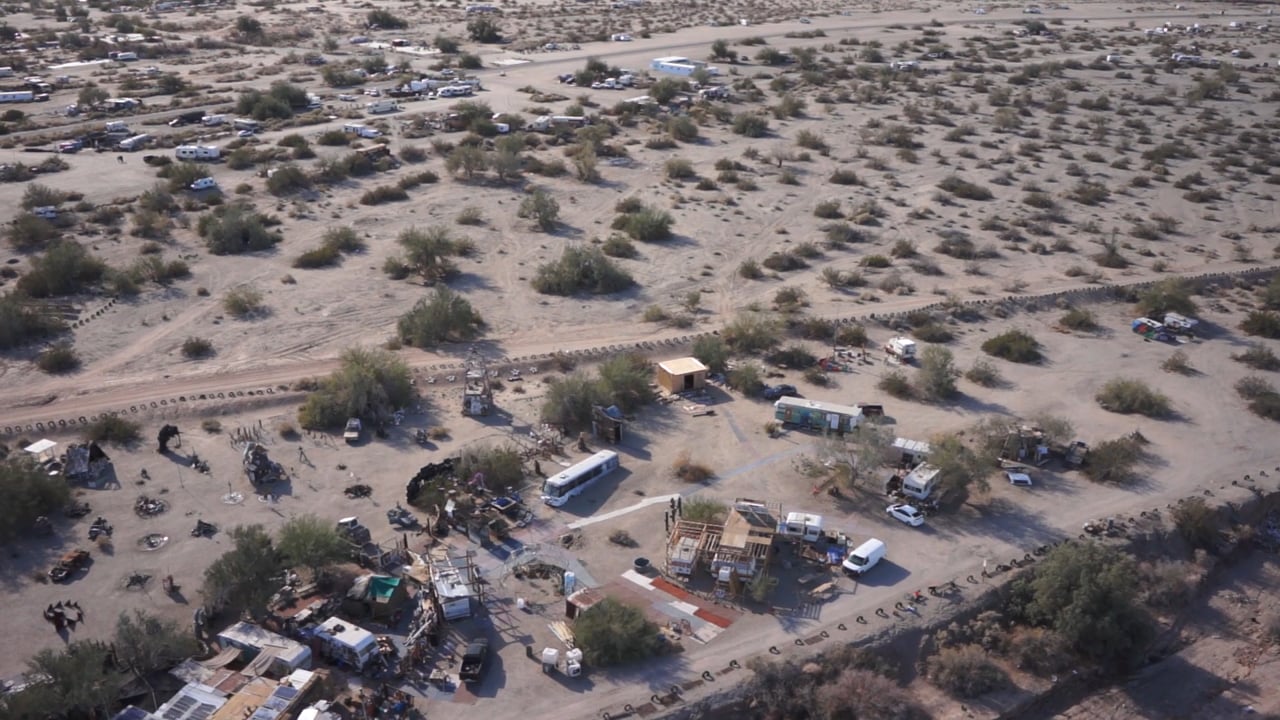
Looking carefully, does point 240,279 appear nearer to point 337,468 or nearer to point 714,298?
point 337,468

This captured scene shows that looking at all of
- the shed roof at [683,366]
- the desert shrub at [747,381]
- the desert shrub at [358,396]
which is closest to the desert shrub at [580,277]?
the shed roof at [683,366]

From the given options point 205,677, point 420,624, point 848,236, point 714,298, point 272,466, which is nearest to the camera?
point 205,677

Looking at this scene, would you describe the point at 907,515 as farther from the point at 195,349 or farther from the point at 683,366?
the point at 195,349

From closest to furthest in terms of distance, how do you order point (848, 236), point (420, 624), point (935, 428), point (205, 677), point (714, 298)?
point (205, 677) → point (420, 624) → point (935, 428) → point (714, 298) → point (848, 236)

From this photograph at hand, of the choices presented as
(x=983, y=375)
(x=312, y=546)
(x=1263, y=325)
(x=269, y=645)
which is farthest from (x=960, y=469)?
(x=1263, y=325)

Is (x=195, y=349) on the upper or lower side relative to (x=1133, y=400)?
upper

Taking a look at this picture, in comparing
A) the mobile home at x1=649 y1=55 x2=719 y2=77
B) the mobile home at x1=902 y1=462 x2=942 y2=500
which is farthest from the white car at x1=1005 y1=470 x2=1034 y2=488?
the mobile home at x1=649 y1=55 x2=719 y2=77

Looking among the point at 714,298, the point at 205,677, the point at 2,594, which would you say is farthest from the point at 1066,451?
the point at 2,594
